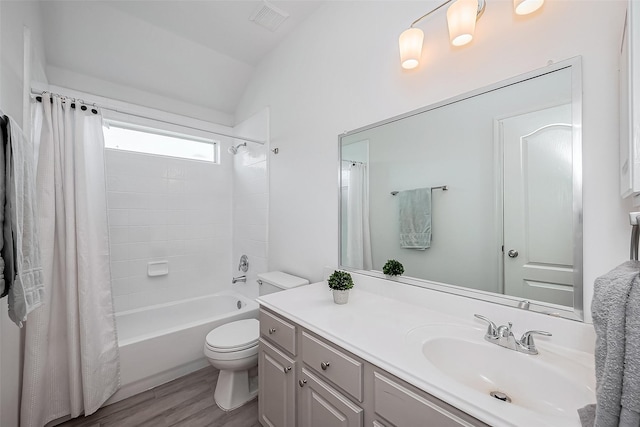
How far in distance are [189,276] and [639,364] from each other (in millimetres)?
3143

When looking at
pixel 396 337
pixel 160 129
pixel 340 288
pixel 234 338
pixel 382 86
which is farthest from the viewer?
pixel 160 129

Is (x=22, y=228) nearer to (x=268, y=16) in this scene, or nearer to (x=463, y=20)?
(x=463, y=20)

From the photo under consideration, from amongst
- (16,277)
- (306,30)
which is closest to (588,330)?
(16,277)

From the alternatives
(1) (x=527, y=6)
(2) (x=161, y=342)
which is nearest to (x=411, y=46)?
(1) (x=527, y=6)

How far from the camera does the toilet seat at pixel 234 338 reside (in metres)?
1.77

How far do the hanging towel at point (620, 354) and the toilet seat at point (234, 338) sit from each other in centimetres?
176

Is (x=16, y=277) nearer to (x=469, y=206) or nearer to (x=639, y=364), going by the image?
(x=639, y=364)

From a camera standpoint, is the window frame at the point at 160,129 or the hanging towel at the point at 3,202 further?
the window frame at the point at 160,129

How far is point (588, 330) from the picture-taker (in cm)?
90

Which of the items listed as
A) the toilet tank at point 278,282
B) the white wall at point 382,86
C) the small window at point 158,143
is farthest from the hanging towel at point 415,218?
the small window at point 158,143

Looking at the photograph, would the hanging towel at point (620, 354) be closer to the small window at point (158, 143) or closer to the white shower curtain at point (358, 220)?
the white shower curtain at point (358, 220)

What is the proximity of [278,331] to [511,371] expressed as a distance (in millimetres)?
1001

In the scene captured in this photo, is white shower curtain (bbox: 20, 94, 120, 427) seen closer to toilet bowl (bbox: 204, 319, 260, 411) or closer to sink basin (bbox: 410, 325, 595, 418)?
toilet bowl (bbox: 204, 319, 260, 411)

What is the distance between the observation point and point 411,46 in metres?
1.32
